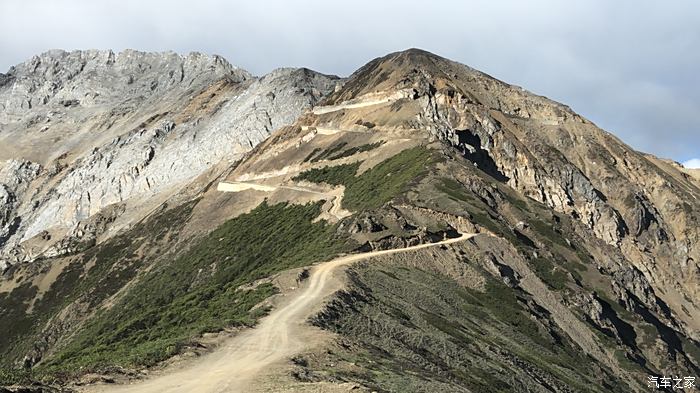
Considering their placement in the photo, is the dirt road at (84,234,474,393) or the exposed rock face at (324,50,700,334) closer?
the dirt road at (84,234,474,393)

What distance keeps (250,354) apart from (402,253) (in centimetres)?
A: 3247

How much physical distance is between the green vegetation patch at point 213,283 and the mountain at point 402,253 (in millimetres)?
420

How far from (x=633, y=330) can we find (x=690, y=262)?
6194 cm

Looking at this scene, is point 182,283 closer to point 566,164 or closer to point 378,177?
point 378,177

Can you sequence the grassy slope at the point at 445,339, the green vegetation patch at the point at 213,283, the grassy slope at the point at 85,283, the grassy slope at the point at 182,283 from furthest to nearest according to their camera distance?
the grassy slope at the point at 85,283, the green vegetation patch at the point at 213,283, the grassy slope at the point at 182,283, the grassy slope at the point at 445,339

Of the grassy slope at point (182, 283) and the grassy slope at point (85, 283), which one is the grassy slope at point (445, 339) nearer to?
the grassy slope at point (182, 283)

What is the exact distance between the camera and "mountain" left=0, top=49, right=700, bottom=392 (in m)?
42.6

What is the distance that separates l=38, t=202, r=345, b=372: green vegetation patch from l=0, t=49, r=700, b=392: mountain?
0.42 meters

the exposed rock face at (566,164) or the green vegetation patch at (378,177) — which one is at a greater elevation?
the exposed rock face at (566,164)

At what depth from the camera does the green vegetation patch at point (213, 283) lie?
47844 millimetres
